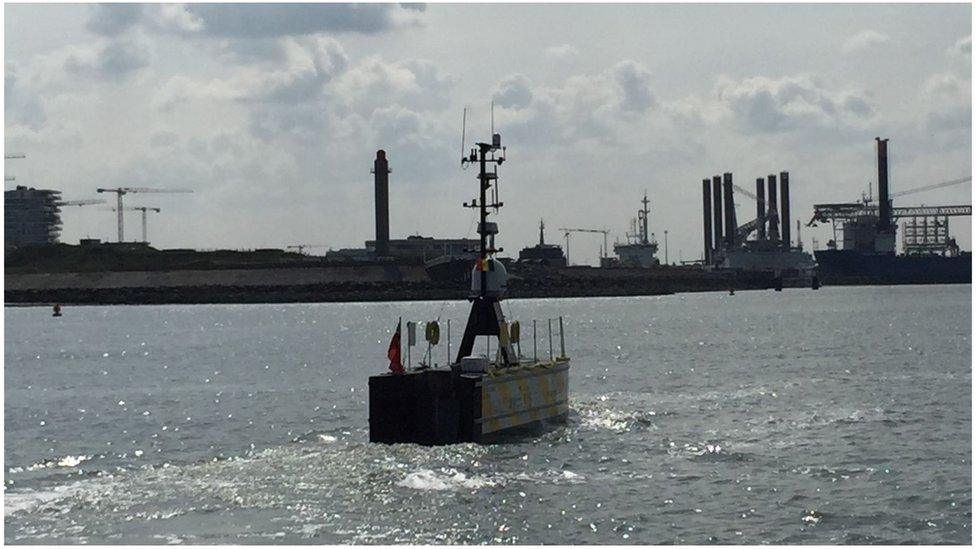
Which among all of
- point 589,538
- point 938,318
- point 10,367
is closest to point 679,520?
point 589,538

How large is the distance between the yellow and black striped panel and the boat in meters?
0.02

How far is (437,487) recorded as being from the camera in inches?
1158

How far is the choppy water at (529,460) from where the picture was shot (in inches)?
1036

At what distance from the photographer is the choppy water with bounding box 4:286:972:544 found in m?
26.3

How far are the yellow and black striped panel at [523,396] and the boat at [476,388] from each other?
0.02 m

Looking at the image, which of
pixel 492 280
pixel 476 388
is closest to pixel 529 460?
pixel 476 388

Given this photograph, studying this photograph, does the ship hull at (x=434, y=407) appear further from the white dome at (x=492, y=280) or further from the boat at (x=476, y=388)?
the white dome at (x=492, y=280)

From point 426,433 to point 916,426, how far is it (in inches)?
577

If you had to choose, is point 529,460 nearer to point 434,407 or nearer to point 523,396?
point 434,407

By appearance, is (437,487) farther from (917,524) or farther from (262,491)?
(917,524)

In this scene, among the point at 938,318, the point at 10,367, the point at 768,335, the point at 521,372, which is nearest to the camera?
the point at 521,372

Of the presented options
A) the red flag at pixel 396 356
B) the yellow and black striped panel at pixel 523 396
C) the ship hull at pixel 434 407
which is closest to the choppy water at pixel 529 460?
the ship hull at pixel 434 407

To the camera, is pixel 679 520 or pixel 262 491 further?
pixel 262 491

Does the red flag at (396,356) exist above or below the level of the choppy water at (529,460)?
above
